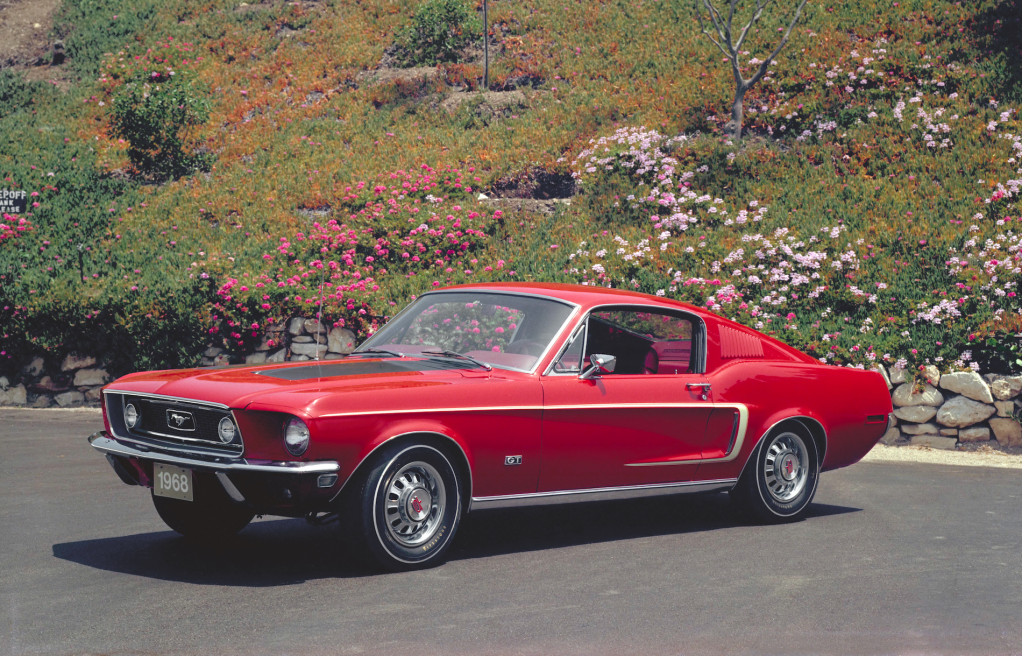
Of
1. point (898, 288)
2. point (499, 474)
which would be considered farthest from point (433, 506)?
point (898, 288)

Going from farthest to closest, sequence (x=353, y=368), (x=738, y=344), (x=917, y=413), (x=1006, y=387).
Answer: (x=917, y=413) < (x=1006, y=387) < (x=738, y=344) < (x=353, y=368)

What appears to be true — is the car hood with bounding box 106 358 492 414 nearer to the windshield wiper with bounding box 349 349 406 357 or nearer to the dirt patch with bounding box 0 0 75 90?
the windshield wiper with bounding box 349 349 406 357

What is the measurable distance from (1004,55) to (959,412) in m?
11.8

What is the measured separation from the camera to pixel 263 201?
20.7 metres

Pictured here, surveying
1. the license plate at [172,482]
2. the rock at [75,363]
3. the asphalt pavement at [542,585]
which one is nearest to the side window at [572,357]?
the asphalt pavement at [542,585]

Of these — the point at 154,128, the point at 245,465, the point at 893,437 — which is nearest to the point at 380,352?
the point at 245,465

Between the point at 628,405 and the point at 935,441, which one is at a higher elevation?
the point at 628,405

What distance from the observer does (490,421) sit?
590 centimetres

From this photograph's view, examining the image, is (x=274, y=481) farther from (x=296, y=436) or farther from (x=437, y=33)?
(x=437, y=33)

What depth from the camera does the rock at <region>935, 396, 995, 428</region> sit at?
12.5 metres

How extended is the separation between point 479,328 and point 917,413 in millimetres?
7792

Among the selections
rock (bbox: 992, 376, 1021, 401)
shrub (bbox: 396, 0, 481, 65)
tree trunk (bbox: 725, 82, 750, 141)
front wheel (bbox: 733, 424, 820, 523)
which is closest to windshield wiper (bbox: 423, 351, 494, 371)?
front wheel (bbox: 733, 424, 820, 523)

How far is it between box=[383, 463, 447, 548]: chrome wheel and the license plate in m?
0.98

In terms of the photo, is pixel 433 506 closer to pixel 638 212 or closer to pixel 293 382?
pixel 293 382
